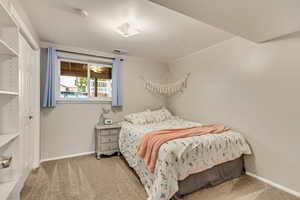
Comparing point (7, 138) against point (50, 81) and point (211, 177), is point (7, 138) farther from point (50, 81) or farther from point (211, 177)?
point (211, 177)

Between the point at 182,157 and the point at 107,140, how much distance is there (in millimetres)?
1794

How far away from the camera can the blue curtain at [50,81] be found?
8.64 ft

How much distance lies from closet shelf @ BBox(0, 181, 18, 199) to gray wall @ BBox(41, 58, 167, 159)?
1.81 m

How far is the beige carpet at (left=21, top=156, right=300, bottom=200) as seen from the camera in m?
1.75

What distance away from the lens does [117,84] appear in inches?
129

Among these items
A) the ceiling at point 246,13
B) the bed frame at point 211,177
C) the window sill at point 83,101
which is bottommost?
the bed frame at point 211,177

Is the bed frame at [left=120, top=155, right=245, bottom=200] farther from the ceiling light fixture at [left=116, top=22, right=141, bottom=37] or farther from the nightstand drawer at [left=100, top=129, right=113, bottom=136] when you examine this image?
the ceiling light fixture at [left=116, top=22, right=141, bottom=37]

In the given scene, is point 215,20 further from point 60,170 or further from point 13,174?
point 60,170

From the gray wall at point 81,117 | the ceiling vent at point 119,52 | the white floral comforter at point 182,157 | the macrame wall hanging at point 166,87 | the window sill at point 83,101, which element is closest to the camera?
the white floral comforter at point 182,157

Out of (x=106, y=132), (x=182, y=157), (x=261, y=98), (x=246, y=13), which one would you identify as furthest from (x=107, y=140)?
(x=246, y=13)

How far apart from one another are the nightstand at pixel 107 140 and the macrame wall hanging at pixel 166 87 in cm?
142

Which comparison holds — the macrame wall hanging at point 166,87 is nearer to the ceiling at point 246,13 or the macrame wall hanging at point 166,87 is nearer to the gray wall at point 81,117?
the gray wall at point 81,117

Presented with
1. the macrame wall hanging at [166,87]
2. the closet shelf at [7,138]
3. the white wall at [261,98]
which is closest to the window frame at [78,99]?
the macrame wall hanging at [166,87]

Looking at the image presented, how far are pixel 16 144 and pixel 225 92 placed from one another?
2.97m
